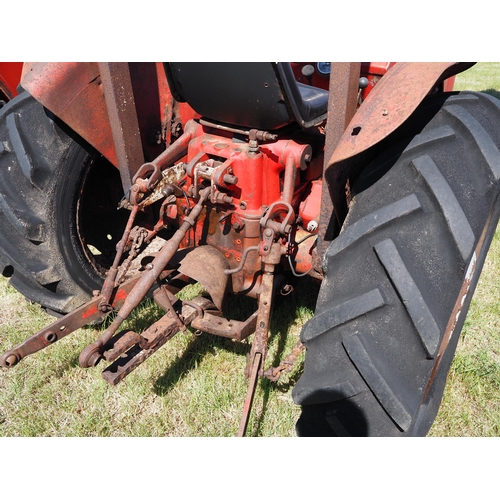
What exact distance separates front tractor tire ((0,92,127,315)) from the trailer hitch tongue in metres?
0.58

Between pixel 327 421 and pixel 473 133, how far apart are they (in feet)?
2.84

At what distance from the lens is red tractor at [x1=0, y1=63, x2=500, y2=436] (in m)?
1.17

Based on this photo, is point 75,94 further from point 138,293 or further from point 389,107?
point 389,107

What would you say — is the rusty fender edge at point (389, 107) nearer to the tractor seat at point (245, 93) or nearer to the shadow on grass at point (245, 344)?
the tractor seat at point (245, 93)

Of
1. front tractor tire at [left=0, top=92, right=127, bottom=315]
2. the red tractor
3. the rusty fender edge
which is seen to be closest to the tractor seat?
the red tractor

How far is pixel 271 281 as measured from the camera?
5.34ft

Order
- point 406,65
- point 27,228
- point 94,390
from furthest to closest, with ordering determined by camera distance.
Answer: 1. point 94,390
2. point 27,228
3. point 406,65

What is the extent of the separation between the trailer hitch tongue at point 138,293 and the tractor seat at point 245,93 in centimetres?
33

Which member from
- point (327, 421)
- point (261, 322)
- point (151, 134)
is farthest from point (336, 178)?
point (151, 134)

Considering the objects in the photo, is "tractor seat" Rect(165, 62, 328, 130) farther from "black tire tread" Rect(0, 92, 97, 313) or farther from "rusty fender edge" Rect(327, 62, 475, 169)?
"black tire tread" Rect(0, 92, 97, 313)

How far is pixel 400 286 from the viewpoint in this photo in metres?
1.14

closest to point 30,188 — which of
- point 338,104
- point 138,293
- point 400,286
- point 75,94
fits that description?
point 75,94

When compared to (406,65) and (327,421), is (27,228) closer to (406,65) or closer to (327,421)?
(327,421)

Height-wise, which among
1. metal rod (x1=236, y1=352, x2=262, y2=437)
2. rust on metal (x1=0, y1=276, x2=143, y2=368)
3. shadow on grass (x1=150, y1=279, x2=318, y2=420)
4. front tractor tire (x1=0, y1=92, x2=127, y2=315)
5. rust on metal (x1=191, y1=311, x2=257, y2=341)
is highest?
front tractor tire (x1=0, y1=92, x2=127, y2=315)
